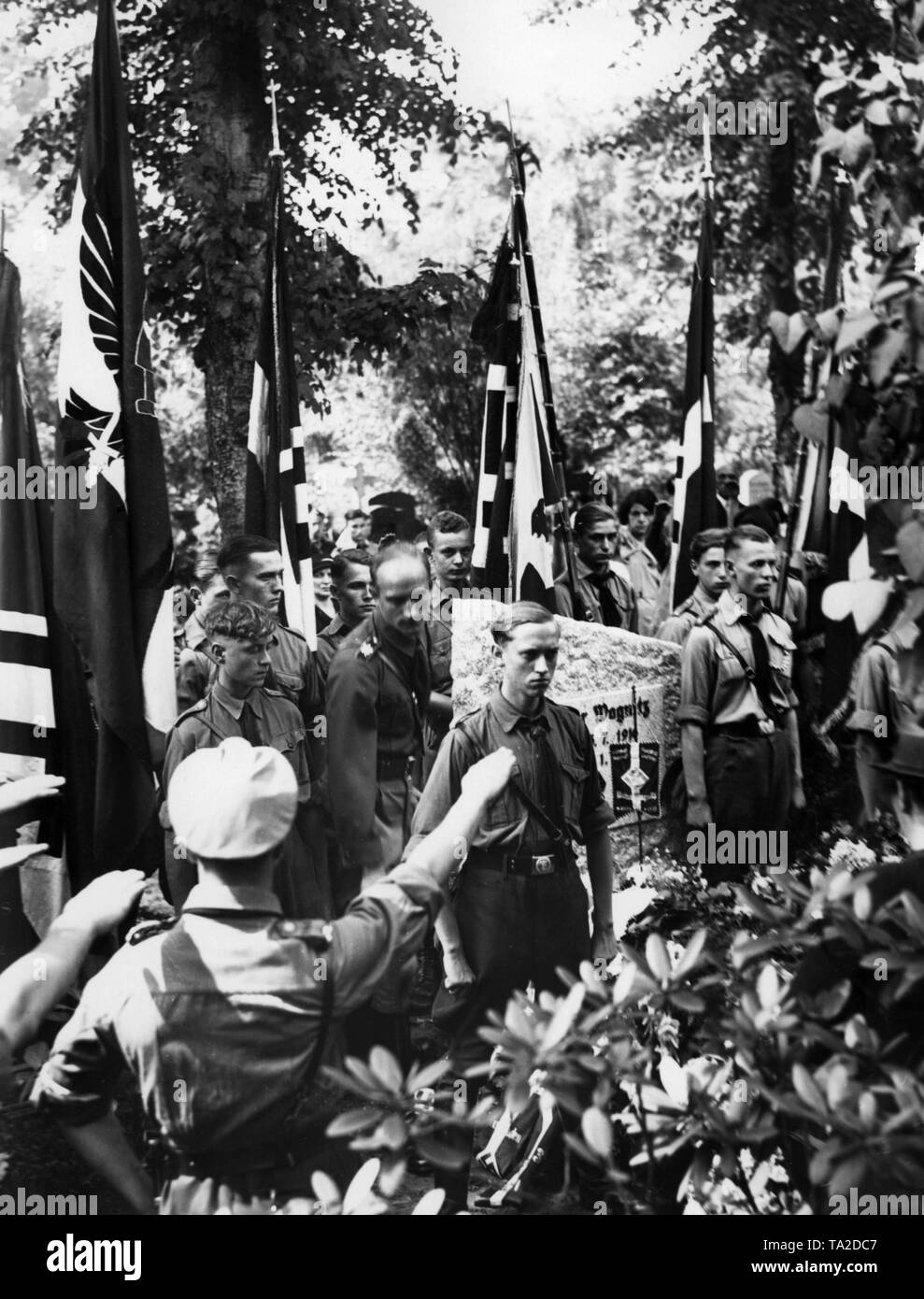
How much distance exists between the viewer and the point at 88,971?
535 cm

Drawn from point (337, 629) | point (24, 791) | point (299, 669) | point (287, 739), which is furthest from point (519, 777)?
point (337, 629)

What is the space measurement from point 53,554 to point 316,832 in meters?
1.39

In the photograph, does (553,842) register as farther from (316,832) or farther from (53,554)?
(53,554)

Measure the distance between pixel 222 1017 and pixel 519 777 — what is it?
1.65 metres

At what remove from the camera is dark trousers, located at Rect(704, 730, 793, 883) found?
19.5 feet

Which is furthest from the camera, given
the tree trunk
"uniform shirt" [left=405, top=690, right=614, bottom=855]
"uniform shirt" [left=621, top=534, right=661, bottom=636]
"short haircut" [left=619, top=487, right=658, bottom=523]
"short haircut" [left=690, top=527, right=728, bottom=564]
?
"short haircut" [left=619, top=487, right=658, bottom=523]

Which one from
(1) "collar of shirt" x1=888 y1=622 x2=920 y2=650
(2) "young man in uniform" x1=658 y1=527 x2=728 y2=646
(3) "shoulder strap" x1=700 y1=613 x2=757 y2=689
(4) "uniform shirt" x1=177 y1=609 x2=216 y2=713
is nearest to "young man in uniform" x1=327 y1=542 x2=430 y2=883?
(4) "uniform shirt" x1=177 y1=609 x2=216 y2=713

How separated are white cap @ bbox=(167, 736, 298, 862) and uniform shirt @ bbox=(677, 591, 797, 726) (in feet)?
8.52

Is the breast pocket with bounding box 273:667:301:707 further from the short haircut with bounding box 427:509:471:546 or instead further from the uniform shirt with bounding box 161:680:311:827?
the short haircut with bounding box 427:509:471:546

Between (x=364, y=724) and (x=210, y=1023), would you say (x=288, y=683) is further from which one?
(x=210, y=1023)
